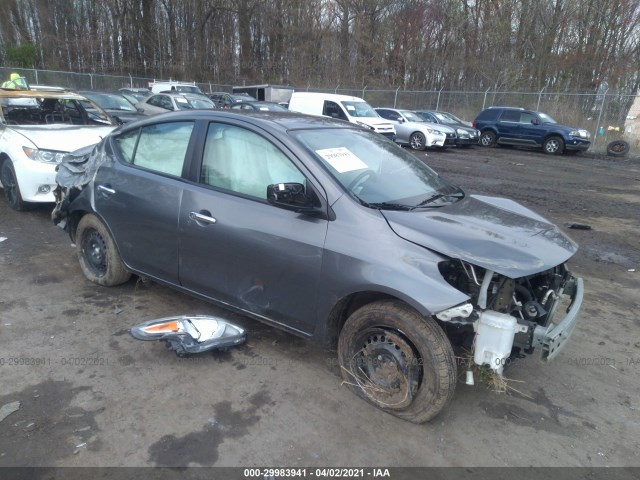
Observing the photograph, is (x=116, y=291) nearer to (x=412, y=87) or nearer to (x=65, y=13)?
(x=412, y=87)

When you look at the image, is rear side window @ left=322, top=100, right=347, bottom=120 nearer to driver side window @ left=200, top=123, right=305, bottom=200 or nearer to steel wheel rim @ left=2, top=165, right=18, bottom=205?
steel wheel rim @ left=2, top=165, right=18, bottom=205

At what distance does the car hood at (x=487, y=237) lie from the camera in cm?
266

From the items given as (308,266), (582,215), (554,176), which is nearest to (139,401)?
(308,266)

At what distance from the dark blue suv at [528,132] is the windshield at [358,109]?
6.21 meters

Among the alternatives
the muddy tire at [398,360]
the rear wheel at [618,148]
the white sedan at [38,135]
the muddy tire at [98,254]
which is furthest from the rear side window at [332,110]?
the muddy tire at [398,360]

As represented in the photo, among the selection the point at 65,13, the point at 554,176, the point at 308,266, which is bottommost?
the point at 554,176

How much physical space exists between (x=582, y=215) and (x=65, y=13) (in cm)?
3981

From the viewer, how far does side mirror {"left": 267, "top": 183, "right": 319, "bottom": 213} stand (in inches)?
115

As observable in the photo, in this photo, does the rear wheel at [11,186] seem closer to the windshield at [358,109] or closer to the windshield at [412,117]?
the windshield at [358,109]

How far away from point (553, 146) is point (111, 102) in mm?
16278

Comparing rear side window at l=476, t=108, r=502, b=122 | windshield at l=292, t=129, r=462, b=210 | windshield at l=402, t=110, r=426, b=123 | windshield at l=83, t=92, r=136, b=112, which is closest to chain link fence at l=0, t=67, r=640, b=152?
rear side window at l=476, t=108, r=502, b=122

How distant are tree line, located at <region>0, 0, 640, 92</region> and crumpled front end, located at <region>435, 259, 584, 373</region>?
94.4 ft

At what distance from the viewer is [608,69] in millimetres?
26312

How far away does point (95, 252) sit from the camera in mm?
4480
